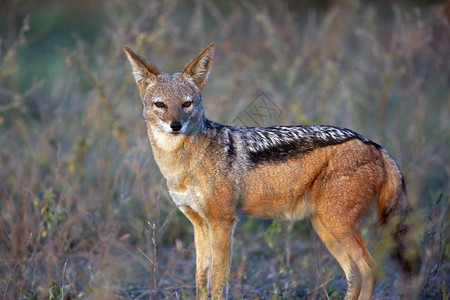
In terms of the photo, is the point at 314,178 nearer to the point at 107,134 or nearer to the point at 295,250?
the point at 295,250

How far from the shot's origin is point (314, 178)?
527cm

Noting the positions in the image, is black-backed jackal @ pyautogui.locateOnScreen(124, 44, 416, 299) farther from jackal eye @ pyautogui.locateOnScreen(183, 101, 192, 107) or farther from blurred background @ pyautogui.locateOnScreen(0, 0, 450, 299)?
blurred background @ pyautogui.locateOnScreen(0, 0, 450, 299)

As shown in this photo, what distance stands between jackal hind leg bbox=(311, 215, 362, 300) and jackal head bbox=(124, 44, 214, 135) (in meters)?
1.67

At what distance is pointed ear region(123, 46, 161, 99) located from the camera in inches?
213

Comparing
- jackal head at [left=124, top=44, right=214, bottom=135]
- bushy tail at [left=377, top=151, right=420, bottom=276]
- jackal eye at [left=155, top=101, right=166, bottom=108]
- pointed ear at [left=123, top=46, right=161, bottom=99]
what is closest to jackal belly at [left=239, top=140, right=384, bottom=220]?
→ bushy tail at [left=377, top=151, right=420, bottom=276]

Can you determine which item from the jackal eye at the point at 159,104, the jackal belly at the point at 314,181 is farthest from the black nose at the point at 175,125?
the jackal belly at the point at 314,181

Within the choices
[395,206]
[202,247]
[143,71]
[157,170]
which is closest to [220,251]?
[202,247]

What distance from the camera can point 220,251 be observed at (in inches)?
204

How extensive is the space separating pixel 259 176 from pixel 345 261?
1255 mm

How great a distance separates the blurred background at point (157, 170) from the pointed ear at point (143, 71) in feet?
3.64

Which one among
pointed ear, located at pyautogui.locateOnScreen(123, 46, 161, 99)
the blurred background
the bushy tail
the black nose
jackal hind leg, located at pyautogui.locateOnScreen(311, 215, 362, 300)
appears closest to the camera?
the black nose

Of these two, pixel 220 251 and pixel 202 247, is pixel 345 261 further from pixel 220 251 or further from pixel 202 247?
pixel 202 247

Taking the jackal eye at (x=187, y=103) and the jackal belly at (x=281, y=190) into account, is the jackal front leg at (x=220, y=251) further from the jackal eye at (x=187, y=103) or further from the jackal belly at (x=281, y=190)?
the jackal eye at (x=187, y=103)

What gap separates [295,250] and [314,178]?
8.11ft
